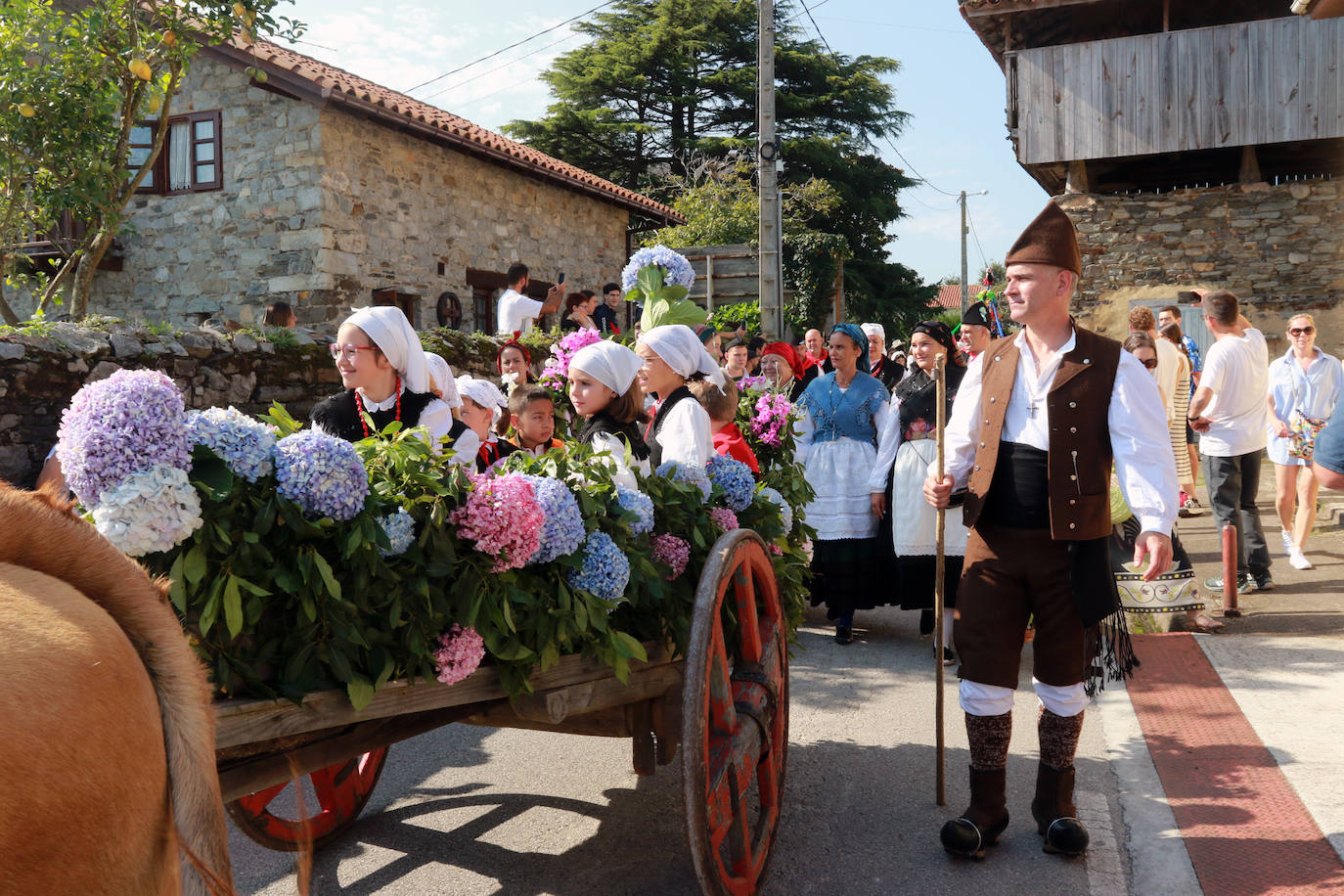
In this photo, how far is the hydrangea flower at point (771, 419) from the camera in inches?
212

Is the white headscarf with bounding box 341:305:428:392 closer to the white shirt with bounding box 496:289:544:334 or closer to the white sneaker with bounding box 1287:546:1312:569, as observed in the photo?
the white sneaker with bounding box 1287:546:1312:569

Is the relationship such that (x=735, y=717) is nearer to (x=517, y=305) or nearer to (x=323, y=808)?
(x=323, y=808)

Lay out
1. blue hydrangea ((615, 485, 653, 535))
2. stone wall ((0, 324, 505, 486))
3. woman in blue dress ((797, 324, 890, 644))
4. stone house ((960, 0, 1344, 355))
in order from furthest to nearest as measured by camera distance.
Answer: stone house ((960, 0, 1344, 355)) → stone wall ((0, 324, 505, 486)) → woman in blue dress ((797, 324, 890, 644)) → blue hydrangea ((615, 485, 653, 535))

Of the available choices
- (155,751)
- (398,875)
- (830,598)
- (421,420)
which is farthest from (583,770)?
(155,751)

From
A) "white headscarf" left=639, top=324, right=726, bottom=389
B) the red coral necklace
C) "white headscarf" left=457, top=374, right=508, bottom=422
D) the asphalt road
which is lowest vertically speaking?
the asphalt road

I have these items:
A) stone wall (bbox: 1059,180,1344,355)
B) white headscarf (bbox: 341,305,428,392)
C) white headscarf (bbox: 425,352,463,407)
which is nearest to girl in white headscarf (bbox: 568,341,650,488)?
white headscarf (bbox: 341,305,428,392)

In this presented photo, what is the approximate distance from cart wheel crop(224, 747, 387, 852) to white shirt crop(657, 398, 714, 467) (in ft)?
4.67

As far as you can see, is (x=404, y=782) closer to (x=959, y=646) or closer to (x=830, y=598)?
(x=959, y=646)

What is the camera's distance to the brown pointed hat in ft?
11.3

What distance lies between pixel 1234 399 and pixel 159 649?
23.7 ft

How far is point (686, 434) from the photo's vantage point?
12.6ft

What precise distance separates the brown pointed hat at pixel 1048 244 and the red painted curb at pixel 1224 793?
196 centimetres

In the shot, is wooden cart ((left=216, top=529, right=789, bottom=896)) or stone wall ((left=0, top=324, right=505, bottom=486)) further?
stone wall ((left=0, top=324, right=505, bottom=486))

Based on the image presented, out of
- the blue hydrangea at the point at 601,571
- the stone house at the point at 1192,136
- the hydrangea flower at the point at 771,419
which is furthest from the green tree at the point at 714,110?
the blue hydrangea at the point at 601,571
